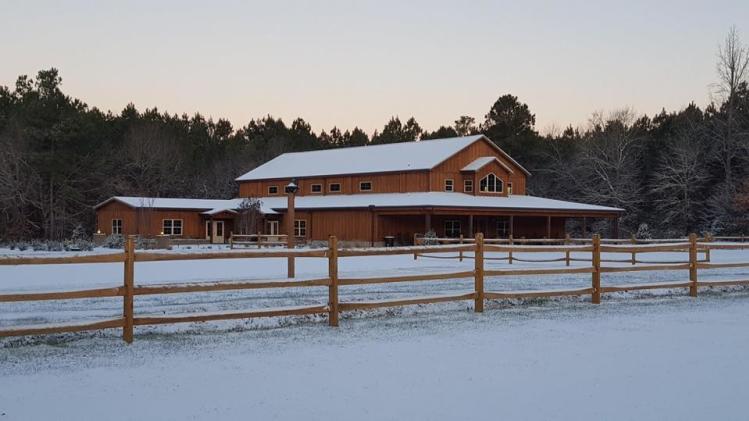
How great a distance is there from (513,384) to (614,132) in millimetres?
61606

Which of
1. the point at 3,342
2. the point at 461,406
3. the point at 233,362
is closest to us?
the point at 461,406

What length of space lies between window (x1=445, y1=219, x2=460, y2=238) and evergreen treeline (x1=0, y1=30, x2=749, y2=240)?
18.7 m

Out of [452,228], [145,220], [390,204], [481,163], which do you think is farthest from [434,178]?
[145,220]

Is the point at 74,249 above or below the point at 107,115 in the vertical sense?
below

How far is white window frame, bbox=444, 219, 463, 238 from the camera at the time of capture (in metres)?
46.7

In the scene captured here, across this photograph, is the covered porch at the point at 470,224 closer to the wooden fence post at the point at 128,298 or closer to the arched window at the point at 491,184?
the arched window at the point at 491,184

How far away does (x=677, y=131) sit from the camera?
6438cm

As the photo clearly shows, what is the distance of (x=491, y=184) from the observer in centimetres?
4944

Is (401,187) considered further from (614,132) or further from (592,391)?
(592,391)

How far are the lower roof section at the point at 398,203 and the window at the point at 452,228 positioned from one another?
1760 mm

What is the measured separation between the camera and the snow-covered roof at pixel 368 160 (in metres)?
49.1

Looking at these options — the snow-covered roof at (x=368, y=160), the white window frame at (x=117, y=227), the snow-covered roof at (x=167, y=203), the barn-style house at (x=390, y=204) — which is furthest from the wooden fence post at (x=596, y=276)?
the white window frame at (x=117, y=227)

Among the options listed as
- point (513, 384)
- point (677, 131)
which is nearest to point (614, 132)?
point (677, 131)

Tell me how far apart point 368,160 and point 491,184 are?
9336mm
